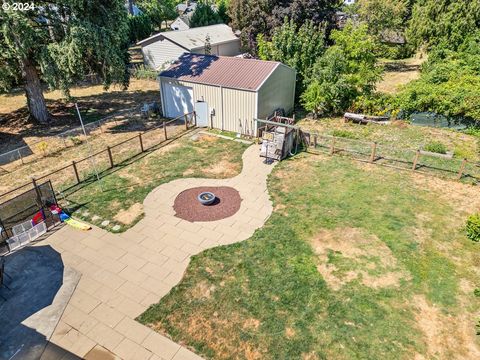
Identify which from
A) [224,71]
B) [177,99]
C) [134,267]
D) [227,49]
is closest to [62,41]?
[177,99]

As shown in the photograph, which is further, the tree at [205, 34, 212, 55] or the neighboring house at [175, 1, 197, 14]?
the neighboring house at [175, 1, 197, 14]

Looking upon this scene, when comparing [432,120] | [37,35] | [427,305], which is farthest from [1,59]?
[432,120]

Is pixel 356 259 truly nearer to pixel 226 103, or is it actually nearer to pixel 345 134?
pixel 345 134

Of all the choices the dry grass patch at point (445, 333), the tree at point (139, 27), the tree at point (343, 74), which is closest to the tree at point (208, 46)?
the tree at point (139, 27)

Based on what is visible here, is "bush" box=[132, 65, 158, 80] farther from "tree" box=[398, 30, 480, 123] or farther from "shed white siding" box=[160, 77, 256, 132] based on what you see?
"tree" box=[398, 30, 480, 123]

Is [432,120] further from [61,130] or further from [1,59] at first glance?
[1,59]

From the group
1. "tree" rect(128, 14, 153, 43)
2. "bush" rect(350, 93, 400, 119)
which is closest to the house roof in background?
"tree" rect(128, 14, 153, 43)

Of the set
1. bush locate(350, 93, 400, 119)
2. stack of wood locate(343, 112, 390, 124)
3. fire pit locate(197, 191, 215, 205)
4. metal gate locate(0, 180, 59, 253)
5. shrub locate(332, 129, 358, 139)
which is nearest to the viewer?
metal gate locate(0, 180, 59, 253)
